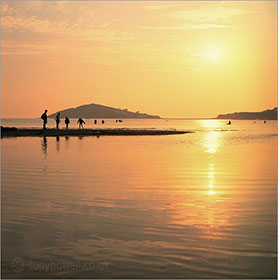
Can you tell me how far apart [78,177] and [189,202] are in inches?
297

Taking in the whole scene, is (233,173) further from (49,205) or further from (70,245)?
(70,245)

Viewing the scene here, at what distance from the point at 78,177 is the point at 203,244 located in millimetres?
12011

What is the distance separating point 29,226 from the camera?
11609 millimetres

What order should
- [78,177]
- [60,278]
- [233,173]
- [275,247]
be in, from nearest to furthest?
1. [60,278]
2. [275,247]
3. [78,177]
4. [233,173]

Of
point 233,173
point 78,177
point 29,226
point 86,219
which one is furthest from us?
point 233,173

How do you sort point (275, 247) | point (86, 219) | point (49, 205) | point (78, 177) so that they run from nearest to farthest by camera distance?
1. point (275, 247)
2. point (86, 219)
3. point (49, 205)
4. point (78, 177)

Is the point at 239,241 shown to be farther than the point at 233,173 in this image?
No

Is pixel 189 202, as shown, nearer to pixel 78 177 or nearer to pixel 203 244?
pixel 203 244

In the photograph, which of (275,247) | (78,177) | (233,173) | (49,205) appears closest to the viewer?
(275,247)

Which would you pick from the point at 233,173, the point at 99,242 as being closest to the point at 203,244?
the point at 99,242

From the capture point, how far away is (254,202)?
15.3 m

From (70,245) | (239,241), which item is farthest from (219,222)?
(70,245)

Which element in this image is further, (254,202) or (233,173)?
(233,173)

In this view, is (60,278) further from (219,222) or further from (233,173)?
(233,173)
